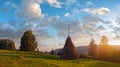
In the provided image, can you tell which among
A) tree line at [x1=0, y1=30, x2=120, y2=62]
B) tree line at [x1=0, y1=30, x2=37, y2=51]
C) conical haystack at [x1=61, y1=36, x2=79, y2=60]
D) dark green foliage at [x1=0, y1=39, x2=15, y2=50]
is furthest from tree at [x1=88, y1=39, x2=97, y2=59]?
dark green foliage at [x1=0, y1=39, x2=15, y2=50]

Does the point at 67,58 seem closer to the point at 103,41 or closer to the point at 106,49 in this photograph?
the point at 106,49

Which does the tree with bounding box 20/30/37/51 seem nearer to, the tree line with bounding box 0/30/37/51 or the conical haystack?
the tree line with bounding box 0/30/37/51

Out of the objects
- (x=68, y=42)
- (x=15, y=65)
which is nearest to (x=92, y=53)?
(x=68, y=42)

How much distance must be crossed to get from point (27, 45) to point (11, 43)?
102 ft

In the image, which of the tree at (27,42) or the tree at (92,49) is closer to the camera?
the tree at (27,42)

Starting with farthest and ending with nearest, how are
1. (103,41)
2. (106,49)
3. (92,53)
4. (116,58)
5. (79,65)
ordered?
(103,41) → (92,53) → (106,49) → (116,58) → (79,65)

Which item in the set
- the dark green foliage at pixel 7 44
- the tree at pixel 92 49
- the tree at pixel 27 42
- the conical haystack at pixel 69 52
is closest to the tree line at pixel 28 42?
the tree at pixel 27 42

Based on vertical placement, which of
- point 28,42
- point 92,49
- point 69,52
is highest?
point 28,42

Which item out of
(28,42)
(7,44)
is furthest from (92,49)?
(7,44)

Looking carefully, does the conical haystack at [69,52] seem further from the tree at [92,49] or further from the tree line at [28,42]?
the tree at [92,49]

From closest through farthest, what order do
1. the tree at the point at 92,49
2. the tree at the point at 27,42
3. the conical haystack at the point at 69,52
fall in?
the conical haystack at the point at 69,52 < the tree at the point at 27,42 < the tree at the point at 92,49

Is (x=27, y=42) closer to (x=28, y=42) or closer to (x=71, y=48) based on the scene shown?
(x=28, y=42)

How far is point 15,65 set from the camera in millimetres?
46969

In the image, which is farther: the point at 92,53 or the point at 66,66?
the point at 92,53
